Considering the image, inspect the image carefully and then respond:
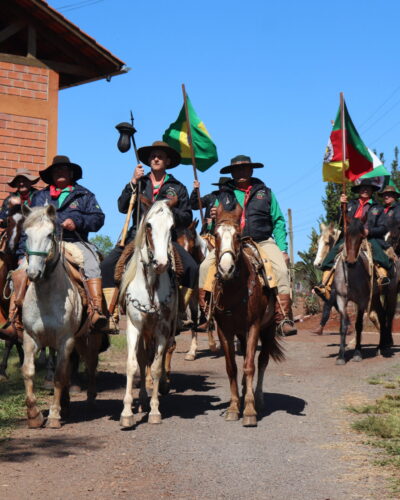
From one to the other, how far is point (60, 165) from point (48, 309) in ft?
7.64

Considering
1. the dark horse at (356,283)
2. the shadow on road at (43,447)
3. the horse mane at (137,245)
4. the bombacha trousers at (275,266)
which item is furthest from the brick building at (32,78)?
the shadow on road at (43,447)

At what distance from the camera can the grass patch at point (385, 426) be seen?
21.4 feet

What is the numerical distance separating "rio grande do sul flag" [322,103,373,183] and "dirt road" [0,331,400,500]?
227 inches

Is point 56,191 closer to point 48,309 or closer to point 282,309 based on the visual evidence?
point 48,309

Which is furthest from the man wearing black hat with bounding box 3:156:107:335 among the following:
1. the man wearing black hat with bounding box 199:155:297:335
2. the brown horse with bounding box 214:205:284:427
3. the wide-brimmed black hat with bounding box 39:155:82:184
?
the brown horse with bounding box 214:205:284:427

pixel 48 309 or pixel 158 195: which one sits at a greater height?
pixel 158 195

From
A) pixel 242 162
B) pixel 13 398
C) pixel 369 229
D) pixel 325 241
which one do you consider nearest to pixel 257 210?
pixel 242 162

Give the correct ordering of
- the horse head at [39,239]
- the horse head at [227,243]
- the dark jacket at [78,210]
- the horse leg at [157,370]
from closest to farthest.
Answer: the horse head at [39,239] < the horse head at [227,243] < the horse leg at [157,370] < the dark jacket at [78,210]

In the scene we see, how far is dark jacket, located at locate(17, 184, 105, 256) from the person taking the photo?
31.6 feet

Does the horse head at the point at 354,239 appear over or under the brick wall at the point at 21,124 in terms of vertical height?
under

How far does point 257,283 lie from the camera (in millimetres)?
9000

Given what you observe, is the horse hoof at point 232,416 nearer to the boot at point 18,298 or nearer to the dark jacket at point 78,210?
the boot at point 18,298

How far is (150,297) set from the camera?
8.59m

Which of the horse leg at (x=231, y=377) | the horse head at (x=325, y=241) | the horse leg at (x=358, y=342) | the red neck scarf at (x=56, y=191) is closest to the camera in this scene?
the horse leg at (x=231, y=377)
